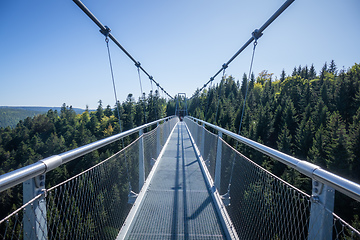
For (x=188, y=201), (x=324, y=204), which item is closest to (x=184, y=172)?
(x=188, y=201)

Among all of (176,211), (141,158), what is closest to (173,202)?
(176,211)

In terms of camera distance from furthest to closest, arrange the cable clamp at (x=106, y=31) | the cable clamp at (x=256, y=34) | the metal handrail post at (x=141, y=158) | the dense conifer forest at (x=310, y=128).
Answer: the dense conifer forest at (x=310, y=128), the cable clamp at (x=106, y=31), the cable clamp at (x=256, y=34), the metal handrail post at (x=141, y=158)

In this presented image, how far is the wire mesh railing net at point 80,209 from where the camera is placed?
84 cm

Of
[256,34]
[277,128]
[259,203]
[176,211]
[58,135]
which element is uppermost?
[256,34]

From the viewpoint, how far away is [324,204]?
84cm

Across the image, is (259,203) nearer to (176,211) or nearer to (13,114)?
(176,211)

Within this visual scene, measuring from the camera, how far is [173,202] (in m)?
2.64

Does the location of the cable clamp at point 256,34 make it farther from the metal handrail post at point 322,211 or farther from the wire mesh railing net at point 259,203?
the metal handrail post at point 322,211

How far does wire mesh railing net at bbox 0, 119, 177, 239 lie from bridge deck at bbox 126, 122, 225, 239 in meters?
0.23

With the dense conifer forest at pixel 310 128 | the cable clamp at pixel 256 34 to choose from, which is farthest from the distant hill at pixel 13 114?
the cable clamp at pixel 256 34

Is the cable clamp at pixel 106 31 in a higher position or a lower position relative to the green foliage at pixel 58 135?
higher

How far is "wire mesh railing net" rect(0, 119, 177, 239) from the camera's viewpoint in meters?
0.84

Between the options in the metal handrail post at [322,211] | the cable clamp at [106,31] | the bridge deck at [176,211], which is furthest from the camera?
the cable clamp at [106,31]

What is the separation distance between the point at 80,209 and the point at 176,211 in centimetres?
126
